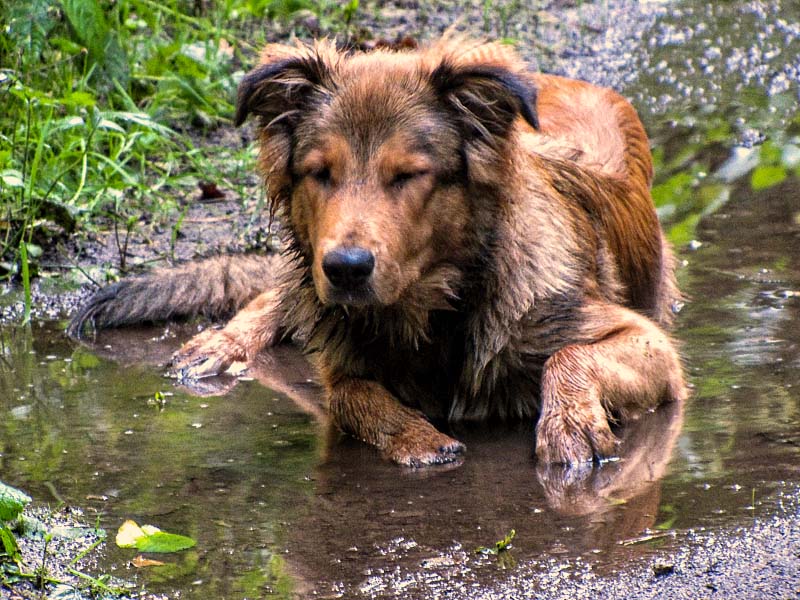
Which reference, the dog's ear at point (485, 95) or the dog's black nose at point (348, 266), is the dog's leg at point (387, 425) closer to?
the dog's black nose at point (348, 266)

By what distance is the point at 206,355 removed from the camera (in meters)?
6.38

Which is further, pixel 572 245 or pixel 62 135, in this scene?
pixel 62 135

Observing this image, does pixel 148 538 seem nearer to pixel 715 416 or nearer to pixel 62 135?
pixel 715 416

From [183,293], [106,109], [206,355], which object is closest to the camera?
[206,355]

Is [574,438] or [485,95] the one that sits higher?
[485,95]

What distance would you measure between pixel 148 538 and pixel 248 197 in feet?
15.2

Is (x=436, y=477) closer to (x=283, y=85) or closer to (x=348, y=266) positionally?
(x=348, y=266)

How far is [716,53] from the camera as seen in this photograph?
1141 cm

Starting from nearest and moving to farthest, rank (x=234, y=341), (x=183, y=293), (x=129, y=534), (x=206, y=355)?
(x=129, y=534) → (x=206, y=355) → (x=234, y=341) → (x=183, y=293)

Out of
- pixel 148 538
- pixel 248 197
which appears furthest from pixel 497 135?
pixel 248 197

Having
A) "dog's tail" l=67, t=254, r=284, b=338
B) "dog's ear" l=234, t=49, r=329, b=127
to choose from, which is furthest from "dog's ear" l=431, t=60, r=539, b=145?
"dog's tail" l=67, t=254, r=284, b=338

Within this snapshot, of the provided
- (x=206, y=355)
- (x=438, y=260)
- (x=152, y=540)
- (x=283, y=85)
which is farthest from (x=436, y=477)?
(x=206, y=355)

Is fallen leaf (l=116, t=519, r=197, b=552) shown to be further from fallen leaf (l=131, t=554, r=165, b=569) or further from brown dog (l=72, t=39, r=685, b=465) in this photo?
brown dog (l=72, t=39, r=685, b=465)

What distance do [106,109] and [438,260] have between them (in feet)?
14.2
